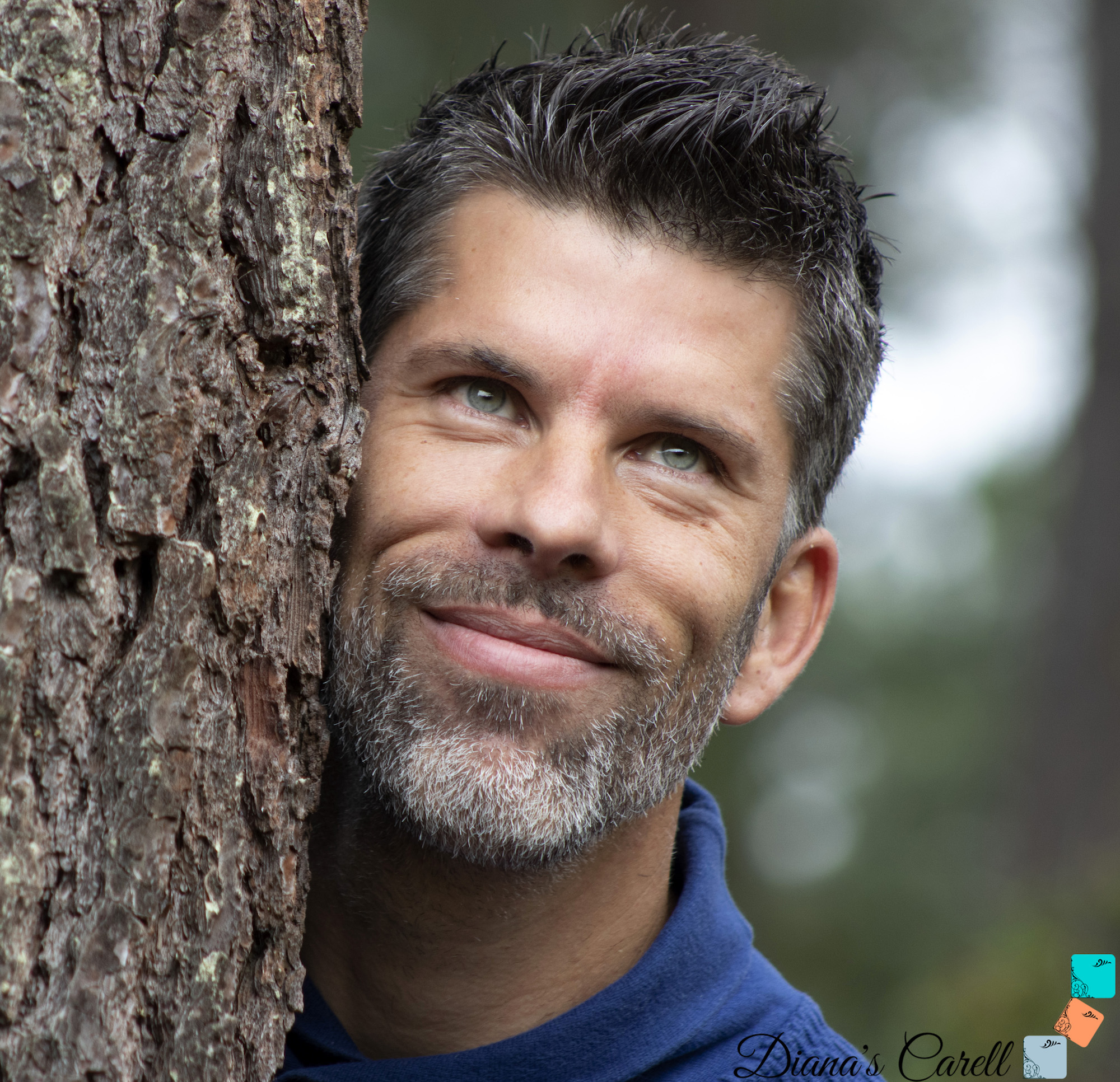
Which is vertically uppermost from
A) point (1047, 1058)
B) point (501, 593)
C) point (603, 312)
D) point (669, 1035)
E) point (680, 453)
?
point (603, 312)

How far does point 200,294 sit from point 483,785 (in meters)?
0.91

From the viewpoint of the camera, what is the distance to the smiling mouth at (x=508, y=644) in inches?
72.8

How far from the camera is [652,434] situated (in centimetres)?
203

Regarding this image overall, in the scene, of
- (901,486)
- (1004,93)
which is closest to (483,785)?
(1004,93)

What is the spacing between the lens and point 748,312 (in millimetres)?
2105

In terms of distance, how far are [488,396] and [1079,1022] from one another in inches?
196

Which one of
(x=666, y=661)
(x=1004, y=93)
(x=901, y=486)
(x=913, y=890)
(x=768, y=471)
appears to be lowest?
(x=913, y=890)

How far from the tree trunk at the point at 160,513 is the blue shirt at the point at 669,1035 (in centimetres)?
Answer: 48

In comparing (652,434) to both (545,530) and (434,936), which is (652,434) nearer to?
(545,530)

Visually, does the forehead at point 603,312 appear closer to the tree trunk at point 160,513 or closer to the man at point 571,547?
the man at point 571,547

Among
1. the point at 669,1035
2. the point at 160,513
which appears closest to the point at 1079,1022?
the point at 669,1035

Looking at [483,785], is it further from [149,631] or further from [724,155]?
[724,155]

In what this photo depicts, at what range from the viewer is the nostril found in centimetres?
183

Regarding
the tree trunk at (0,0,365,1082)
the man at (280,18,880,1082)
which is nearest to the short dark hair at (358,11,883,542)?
the man at (280,18,880,1082)
